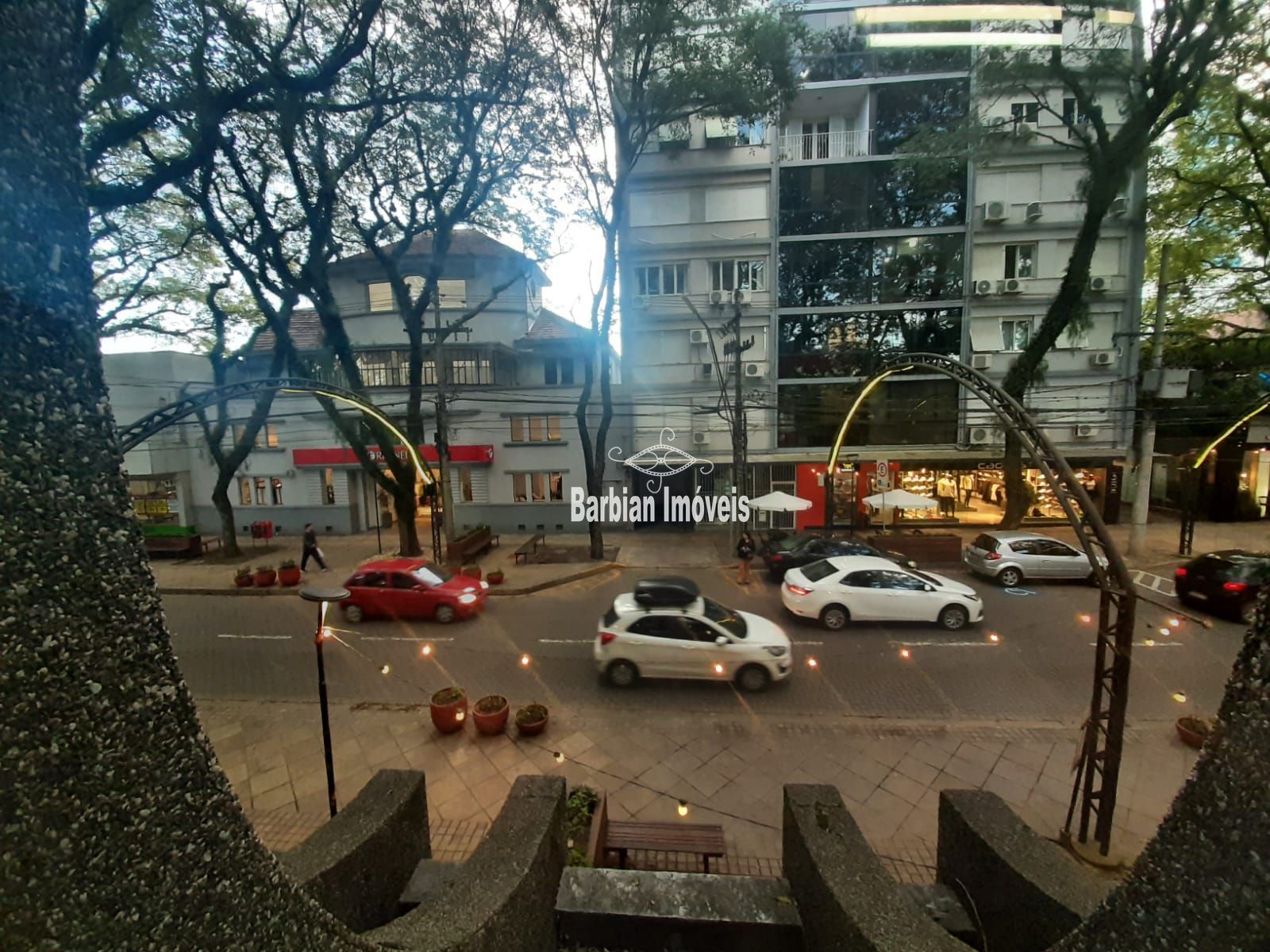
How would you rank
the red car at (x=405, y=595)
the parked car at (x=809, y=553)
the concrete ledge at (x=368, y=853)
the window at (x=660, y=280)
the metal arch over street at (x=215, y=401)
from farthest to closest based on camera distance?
the window at (x=660, y=280), the parked car at (x=809, y=553), the red car at (x=405, y=595), the metal arch over street at (x=215, y=401), the concrete ledge at (x=368, y=853)

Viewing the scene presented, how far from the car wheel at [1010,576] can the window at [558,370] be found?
565 inches

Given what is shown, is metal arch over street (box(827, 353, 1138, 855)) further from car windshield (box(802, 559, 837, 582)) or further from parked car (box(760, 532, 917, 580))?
parked car (box(760, 532, 917, 580))

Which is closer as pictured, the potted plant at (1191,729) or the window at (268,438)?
the potted plant at (1191,729)

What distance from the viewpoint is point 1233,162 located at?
465 inches

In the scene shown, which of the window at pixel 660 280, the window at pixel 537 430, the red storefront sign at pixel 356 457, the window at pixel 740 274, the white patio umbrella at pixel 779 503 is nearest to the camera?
the white patio umbrella at pixel 779 503

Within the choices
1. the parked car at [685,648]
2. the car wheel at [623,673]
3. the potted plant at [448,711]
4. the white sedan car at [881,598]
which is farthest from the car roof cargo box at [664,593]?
the white sedan car at [881,598]

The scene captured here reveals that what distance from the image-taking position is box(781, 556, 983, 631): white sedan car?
9.36 metres

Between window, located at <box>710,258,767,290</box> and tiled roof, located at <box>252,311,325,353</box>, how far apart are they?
15090mm

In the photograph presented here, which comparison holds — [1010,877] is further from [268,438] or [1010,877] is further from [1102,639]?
[268,438]

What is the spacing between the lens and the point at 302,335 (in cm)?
2005

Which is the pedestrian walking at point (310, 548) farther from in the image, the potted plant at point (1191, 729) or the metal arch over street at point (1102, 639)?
the potted plant at point (1191, 729)

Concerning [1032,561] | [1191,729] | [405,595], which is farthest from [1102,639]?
[405,595]

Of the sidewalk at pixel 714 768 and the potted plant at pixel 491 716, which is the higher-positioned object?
the potted plant at pixel 491 716

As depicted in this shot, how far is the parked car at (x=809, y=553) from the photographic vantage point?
40.4 ft
